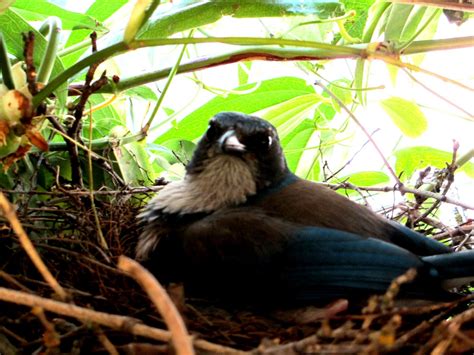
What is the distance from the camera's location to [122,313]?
50.3 inches

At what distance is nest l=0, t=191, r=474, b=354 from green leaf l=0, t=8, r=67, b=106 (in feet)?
0.79

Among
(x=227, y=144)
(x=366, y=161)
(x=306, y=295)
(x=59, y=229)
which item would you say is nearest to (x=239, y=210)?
(x=227, y=144)

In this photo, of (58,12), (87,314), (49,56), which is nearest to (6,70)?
(49,56)

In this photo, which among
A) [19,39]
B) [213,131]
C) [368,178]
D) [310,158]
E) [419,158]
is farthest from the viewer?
[310,158]

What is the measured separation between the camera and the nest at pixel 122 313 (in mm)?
916

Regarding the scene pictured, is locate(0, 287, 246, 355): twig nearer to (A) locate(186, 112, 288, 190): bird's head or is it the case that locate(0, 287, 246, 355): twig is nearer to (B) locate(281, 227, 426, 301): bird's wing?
(B) locate(281, 227, 426, 301): bird's wing

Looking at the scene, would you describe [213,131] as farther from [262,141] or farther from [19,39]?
[19,39]

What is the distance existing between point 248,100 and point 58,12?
0.64 m

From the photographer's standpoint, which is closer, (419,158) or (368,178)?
(419,158)

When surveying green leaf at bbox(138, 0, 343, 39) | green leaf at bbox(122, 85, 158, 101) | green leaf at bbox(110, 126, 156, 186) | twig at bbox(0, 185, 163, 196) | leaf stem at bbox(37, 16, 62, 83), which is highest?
green leaf at bbox(138, 0, 343, 39)

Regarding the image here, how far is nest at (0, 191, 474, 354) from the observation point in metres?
0.92

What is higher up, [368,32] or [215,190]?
[368,32]

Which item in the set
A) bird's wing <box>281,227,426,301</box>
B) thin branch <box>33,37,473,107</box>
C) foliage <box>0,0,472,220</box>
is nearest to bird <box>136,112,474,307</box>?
bird's wing <box>281,227,426,301</box>

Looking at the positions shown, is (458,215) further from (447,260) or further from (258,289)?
(258,289)
